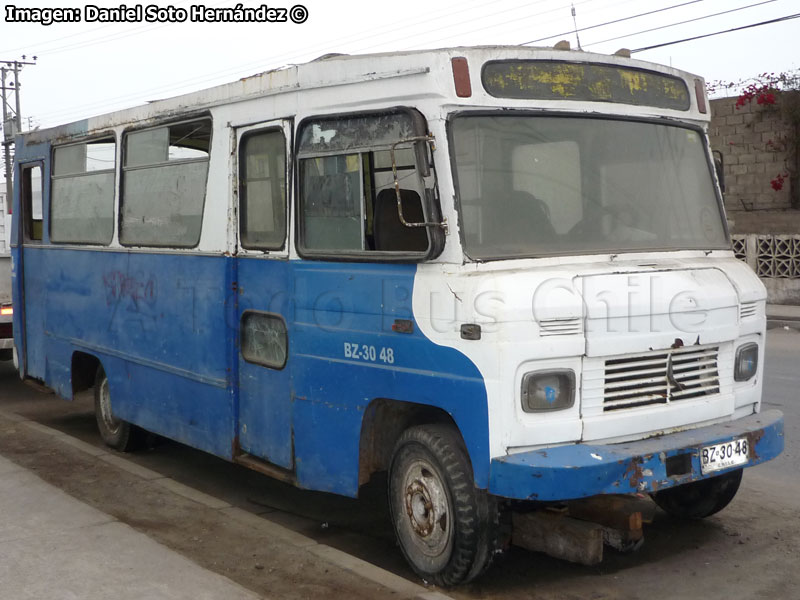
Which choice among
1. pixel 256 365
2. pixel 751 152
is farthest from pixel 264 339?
pixel 751 152

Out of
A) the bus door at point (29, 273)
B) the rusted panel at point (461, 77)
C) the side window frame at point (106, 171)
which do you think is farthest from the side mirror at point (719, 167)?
the bus door at point (29, 273)

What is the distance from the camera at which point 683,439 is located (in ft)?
16.1

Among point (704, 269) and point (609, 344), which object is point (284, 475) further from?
point (704, 269)

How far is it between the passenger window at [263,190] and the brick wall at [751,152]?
56.3 ft

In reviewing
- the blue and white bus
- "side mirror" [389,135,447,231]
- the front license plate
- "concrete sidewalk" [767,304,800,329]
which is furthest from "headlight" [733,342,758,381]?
"concrete sidewalk" [767,304,800,329]

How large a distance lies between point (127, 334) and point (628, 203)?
4.43m

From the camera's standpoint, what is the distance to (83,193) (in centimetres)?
884

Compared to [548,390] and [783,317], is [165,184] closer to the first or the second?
[548,390]

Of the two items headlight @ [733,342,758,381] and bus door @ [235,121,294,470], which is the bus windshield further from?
bus door @ [235,121,294,470]

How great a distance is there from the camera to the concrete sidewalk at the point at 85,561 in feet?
15.5

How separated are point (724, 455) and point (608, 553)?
3.25ft

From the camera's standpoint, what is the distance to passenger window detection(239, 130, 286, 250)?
19.6 feet

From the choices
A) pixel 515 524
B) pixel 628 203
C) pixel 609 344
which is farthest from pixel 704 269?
pixel 515 524

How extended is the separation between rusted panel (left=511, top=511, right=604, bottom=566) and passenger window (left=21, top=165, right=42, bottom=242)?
257 inches
